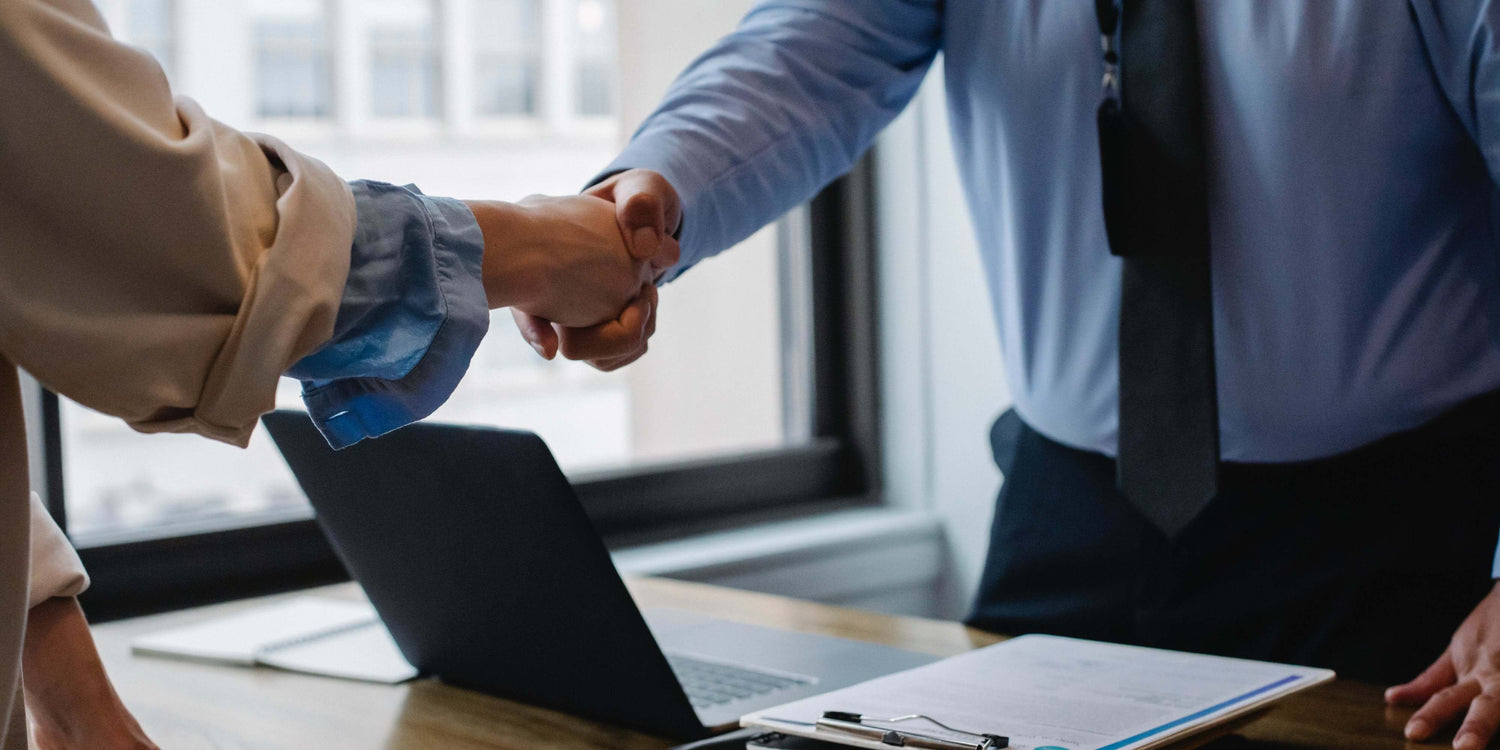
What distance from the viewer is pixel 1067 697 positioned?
2.43 ft

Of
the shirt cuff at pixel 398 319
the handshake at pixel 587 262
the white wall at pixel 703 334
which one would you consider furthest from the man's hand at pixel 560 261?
the white wall at pixel 703 334

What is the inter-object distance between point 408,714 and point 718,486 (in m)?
1.31

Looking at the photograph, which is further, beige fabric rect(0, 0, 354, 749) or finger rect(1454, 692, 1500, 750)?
finger rect(1454, 692, 1500, 750)

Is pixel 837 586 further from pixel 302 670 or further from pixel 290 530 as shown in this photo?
pixel 302 670

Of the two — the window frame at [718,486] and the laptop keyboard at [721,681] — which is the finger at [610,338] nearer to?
the laptop keyboard at [721,681]

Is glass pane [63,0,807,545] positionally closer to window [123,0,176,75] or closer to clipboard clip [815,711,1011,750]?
window [123,0,176,75]

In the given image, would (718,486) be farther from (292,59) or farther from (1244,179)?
(1244,179)

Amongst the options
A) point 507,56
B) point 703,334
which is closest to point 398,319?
point 507,56

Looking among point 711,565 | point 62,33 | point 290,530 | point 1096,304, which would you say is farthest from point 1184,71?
point 290,530

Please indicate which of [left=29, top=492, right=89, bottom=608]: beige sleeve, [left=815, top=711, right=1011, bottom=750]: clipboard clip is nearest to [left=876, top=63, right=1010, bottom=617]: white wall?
[left=815, top=711, right=1011, bottom=750]: clipboard clip

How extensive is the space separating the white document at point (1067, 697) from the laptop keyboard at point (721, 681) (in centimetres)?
14

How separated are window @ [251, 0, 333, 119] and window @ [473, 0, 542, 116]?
0.86ft

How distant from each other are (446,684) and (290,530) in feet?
2.70

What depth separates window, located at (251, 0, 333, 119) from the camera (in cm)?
177
